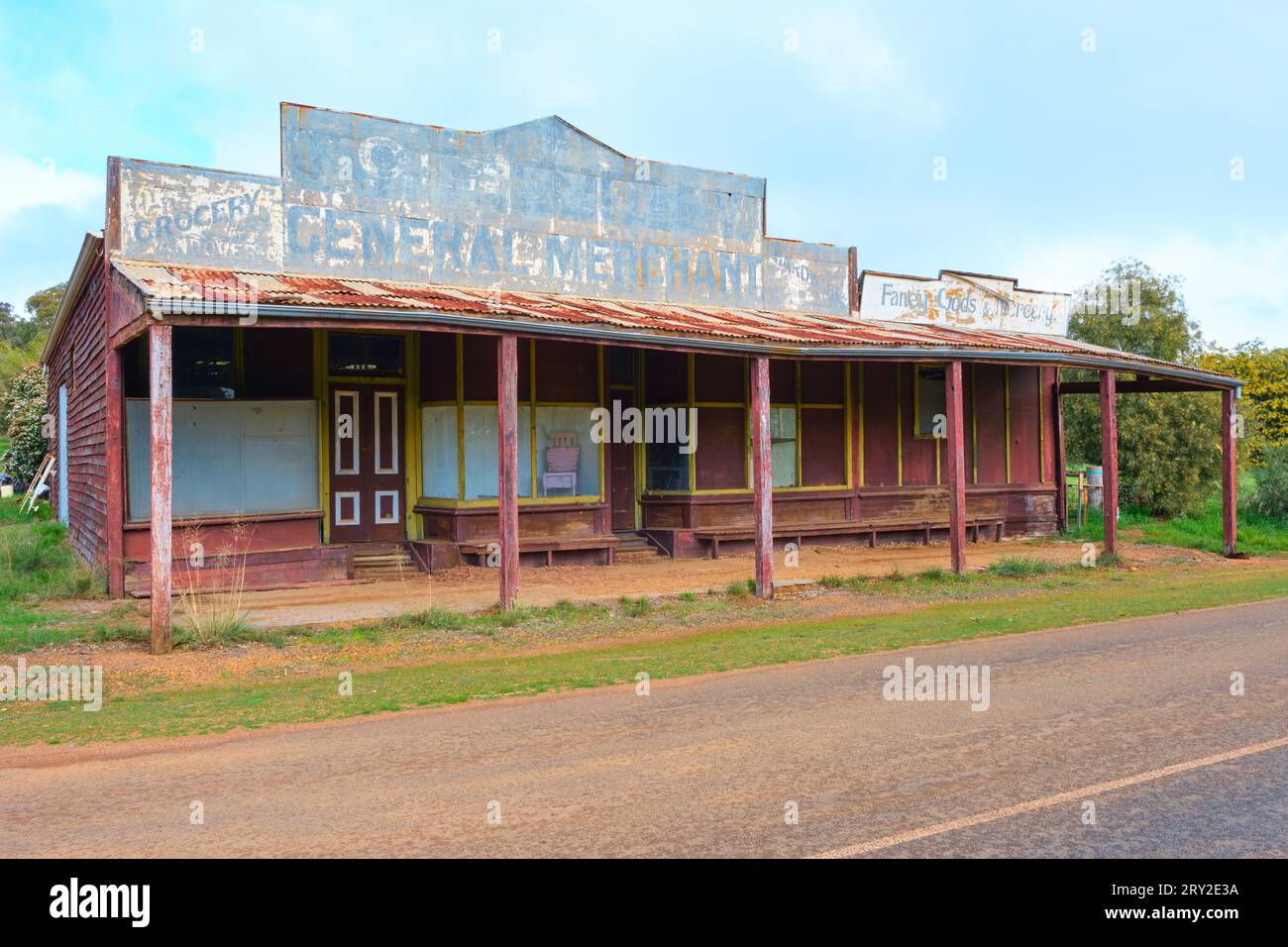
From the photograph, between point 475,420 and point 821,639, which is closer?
point 821,639

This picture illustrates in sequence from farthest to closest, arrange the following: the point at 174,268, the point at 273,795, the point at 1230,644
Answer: the point at 174,268, the point at 1230,644, the point at 273,795

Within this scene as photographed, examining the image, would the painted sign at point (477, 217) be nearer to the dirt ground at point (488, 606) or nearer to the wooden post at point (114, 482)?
the wooden post at point (114, 482)

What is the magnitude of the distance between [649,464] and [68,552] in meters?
9.71

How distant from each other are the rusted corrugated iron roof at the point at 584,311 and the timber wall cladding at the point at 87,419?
7.92 feet

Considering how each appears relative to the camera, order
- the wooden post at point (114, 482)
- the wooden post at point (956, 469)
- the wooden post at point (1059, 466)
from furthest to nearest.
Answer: the wooden post at point (1059, 466)
the wooden post at point (956, 469)
the wooden post at point (114, 482)

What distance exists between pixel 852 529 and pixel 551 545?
6.83 metres

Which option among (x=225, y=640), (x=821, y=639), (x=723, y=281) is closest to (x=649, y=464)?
(x=723, y=281)

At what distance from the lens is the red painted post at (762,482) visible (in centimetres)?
1488

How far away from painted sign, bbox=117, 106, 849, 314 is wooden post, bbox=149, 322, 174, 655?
390 centimetres

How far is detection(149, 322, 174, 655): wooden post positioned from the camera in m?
10.8

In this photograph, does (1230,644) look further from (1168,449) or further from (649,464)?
(1168,449)

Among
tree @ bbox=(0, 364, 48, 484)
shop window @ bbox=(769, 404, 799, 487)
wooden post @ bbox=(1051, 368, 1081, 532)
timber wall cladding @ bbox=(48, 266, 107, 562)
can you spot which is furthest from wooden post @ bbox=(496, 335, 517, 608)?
tree @ bbox=(0, 364, 48, 484)

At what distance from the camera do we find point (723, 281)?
19.9 m

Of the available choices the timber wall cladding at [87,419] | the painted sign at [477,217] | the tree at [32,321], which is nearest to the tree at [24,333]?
the tree at [32,321]
